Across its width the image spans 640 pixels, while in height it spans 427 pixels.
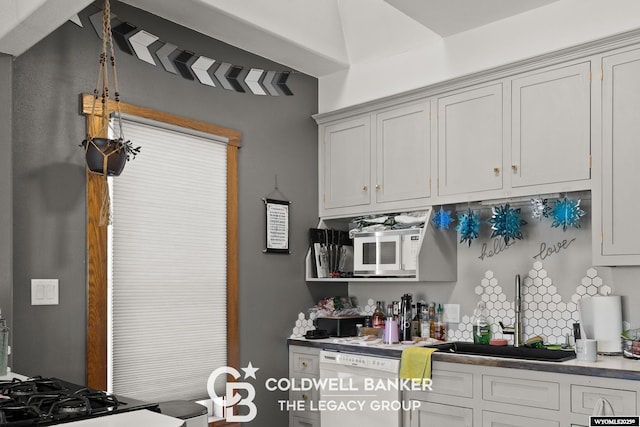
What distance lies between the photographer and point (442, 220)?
12.5 ft

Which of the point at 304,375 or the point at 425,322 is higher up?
the point at 425,322

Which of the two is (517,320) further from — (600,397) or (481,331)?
(600,397)

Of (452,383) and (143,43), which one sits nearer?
(452,383)

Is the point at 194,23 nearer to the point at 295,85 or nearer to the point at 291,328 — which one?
the point at 295,85

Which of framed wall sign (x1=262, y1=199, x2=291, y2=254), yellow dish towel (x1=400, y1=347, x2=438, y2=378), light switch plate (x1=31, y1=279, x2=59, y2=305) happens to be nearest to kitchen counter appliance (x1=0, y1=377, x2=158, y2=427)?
light switch plate (x1=31, y1=279, x2=59, y2=305)

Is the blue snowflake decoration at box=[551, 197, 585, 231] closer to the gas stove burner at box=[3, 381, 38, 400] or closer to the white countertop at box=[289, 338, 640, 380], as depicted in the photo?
the white countertop at box=[289, 338, 640, 380]

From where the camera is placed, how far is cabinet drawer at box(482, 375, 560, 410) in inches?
116

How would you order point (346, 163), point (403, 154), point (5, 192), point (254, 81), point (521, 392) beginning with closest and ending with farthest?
1. point (5, 192)
2. point (521, 392)
3. point (403, 154)
4. point (254, 81)
5. point (346, 163)

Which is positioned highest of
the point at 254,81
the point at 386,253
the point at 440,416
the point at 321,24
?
the point at 321,24

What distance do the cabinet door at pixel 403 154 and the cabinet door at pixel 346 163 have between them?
11cm

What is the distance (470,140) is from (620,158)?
2.79 ft

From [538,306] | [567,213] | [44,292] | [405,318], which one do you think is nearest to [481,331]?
[538,306]

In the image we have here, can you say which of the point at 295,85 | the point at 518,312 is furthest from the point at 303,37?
the point at 518,312

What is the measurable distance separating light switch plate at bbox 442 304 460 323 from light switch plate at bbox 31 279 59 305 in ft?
7.65
